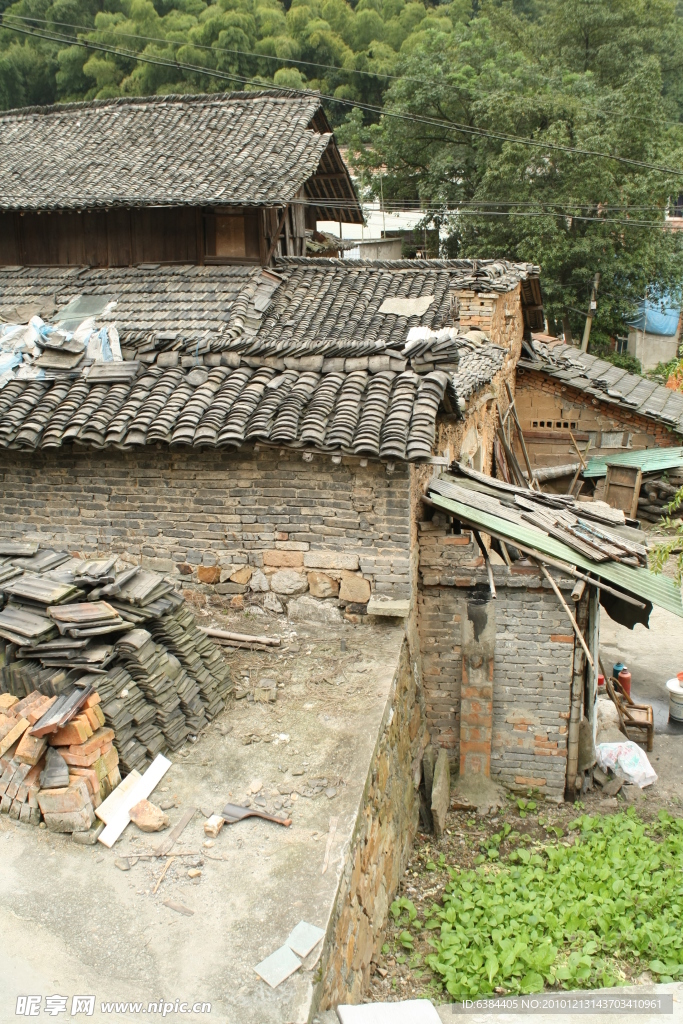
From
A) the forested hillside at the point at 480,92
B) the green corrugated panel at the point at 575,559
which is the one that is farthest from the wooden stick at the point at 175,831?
the forested hillside at the point at 480,92

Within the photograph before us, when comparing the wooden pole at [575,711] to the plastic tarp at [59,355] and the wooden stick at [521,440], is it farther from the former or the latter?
the wooden stick at [521,440]

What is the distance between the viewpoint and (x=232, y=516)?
745 cm

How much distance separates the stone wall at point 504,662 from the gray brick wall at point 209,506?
86 cm

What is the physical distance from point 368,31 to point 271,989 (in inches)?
1653

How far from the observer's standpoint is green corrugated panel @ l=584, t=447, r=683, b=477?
1625cm

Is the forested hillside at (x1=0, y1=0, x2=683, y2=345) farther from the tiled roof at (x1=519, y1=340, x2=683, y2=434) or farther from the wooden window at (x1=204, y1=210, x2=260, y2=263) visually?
the tiled roof at (x1=519, y1=340, x2=683, y2=434)

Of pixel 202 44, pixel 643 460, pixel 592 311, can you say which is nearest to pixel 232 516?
pixel 643 460

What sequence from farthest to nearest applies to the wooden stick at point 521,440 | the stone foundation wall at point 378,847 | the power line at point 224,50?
the power line at point 224,50, the wooden stick at point 521,440, the stone foundation wall at point 378,847

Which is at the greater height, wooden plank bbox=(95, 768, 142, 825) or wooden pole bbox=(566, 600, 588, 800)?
wooden plank bbox=(95, 768, 142, 825)

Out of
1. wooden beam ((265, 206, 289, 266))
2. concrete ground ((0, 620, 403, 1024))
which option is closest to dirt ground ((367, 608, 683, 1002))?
concrete ground ((0, 620, 403, 1024))

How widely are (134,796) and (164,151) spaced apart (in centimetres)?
1301

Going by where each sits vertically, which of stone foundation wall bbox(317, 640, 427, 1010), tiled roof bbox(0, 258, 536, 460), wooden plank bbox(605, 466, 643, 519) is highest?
tiled roof bbox(0, 258, 536, 460)

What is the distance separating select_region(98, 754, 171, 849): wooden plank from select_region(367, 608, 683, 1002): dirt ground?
1954mm

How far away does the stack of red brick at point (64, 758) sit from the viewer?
486 cm
